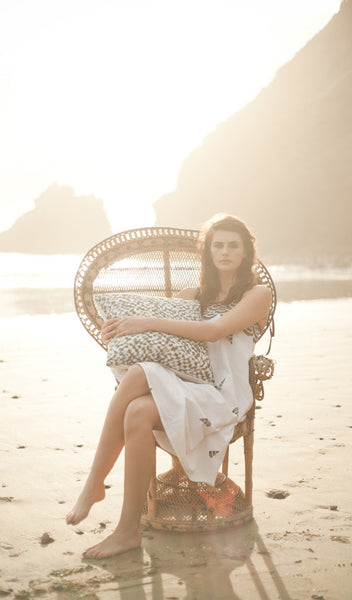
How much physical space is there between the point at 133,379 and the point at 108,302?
1.74 feet

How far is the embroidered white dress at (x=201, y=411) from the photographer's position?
2512mm

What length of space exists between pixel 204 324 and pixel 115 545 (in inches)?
39.0

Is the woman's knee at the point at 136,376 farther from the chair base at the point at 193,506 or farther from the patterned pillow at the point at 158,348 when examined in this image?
the chair base at the point at 193,506

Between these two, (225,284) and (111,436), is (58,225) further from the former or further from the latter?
(111,436)

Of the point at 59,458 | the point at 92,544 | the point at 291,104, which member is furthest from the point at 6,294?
the point at 291,104

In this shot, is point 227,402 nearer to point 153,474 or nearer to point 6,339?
point 153,474

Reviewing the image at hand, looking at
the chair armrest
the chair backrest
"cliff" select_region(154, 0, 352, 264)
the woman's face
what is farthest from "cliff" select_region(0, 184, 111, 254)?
the chair armrest

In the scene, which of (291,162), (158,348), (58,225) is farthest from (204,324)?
(58,225)

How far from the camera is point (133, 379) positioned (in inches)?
99.9

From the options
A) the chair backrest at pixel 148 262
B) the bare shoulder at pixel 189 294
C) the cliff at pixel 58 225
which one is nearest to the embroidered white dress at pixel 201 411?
the bare shoulder at pixel 189 294

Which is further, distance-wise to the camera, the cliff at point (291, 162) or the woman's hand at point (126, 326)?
the cliff at point (291, 162)

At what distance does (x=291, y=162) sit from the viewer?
8700 cm

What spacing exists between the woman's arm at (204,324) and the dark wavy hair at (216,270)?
15cm

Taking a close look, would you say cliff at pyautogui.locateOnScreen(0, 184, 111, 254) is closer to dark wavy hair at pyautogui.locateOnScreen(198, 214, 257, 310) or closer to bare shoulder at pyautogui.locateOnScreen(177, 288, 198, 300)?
bare shoulder at pyautogui.locateOnScreen(177, 288, 198, 300)
